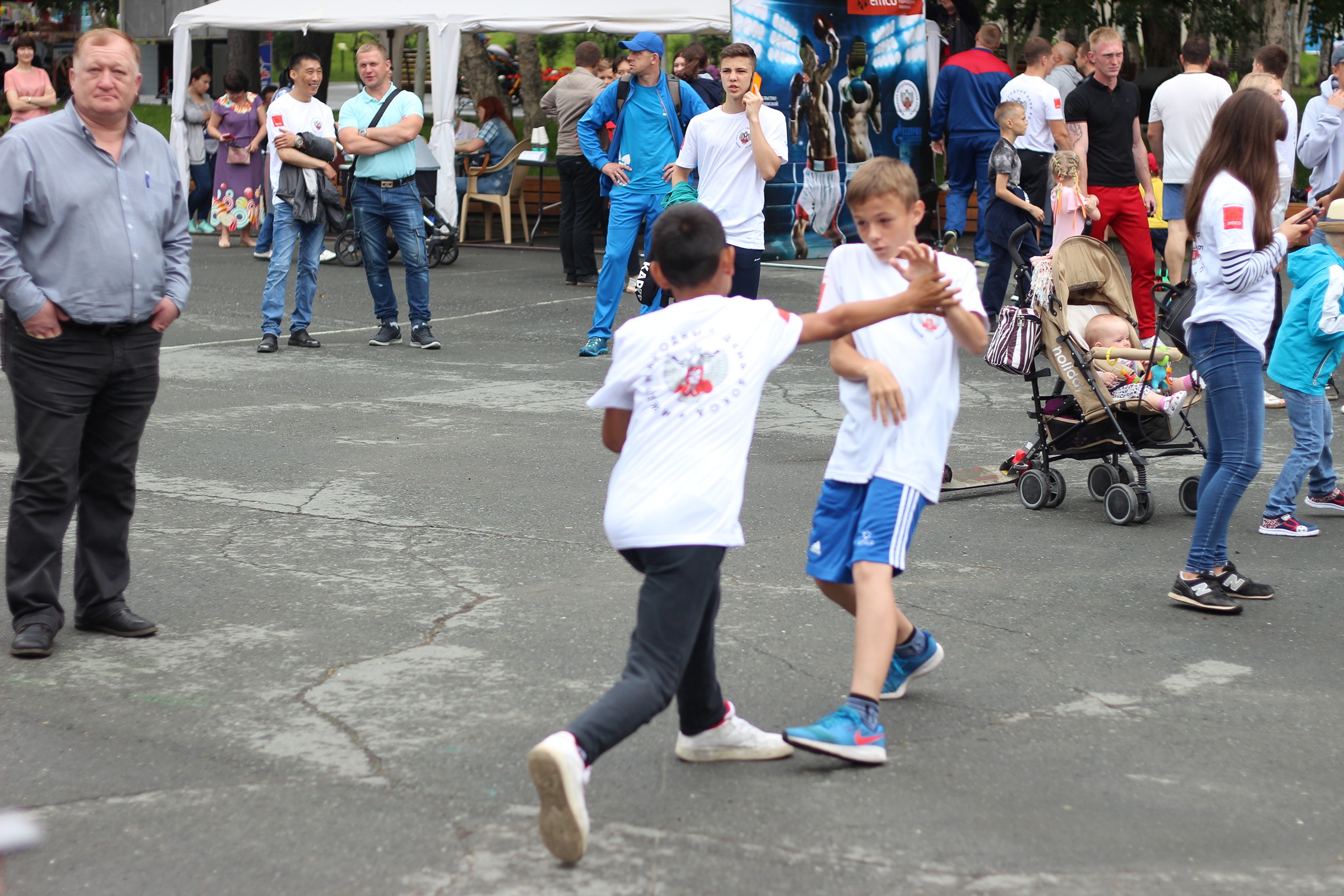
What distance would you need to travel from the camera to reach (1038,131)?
12.6 metres

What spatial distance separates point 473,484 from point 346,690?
279 cm

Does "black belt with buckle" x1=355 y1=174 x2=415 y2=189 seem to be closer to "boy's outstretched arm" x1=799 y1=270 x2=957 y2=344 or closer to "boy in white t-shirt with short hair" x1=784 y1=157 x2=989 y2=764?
"boy in white t-shirt with short hair" x1=784 y1=157 x2=989 y2=764

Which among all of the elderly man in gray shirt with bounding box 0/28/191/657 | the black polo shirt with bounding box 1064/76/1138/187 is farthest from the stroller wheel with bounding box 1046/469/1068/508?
the black polo shirt with bounding box 1064/76/1138/187

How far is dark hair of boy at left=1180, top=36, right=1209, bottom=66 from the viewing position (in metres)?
11.9

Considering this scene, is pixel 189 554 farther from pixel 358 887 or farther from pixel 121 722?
pixel 358 887

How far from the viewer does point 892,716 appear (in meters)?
4.41

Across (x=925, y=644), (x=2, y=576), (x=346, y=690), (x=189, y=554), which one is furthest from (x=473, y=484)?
(x=925, y=644)

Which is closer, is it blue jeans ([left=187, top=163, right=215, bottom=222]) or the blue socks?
the blue socks

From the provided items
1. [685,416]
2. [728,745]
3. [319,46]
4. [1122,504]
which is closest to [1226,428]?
[1122,504]

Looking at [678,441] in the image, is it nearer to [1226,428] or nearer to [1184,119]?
[1226,428]

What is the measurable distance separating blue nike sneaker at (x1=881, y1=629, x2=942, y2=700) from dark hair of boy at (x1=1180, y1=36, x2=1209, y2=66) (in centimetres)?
870

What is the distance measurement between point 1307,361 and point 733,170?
3.96 m

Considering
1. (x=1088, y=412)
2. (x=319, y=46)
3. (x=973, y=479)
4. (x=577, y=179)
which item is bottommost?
(x=973, y=479)

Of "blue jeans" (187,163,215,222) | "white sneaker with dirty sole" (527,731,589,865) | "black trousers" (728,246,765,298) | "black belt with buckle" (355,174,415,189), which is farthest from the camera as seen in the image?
"blue jeans" (187,163,215,222)
